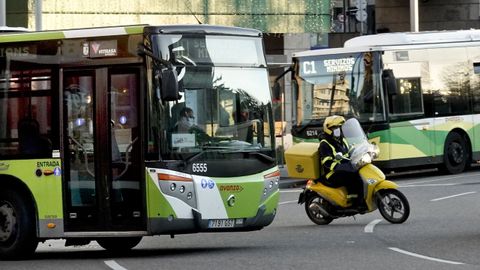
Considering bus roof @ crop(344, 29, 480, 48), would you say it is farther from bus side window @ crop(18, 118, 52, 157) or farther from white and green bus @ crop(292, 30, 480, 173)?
bus side window @ crop(18, 118, 52, 157)

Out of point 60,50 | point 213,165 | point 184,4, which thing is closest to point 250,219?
point 213,165

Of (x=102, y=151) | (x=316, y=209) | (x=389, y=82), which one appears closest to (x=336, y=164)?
(x=316, y=209)

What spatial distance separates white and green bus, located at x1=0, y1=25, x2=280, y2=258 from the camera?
14453mm

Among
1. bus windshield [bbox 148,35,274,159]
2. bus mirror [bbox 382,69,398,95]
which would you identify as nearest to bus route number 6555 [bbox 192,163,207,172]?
bus windshield [bbox 148,35,274,159]

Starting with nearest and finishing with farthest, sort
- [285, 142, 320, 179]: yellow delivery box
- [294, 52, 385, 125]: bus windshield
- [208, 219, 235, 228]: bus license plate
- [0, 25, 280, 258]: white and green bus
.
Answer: [0, 25, 280, 258]: white and green bus, [208, 219, 235, 228]: bus license plate, [285, 142, 320, 179]: yellow delivery box, [294, 52, 385, 125]: bus windshield

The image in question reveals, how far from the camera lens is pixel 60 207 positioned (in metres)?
14.8

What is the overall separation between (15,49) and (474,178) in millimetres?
16173

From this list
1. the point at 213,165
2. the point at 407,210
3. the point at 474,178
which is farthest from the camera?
the point at 474,178

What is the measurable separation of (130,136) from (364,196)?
5052 mm

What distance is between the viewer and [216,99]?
14.8m

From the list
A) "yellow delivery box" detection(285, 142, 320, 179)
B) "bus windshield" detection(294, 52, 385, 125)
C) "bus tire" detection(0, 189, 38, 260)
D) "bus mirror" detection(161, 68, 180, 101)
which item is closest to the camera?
"bus mirror" detection(161, 68, 180, 101)

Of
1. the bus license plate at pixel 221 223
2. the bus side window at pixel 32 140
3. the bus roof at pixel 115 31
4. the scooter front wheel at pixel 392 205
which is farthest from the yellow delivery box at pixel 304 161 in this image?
the bus side window at pixel 32 140

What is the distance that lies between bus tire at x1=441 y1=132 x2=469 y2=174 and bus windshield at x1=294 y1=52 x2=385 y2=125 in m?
2.45

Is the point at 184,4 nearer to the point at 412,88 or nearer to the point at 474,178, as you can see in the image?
the point at 412,88
